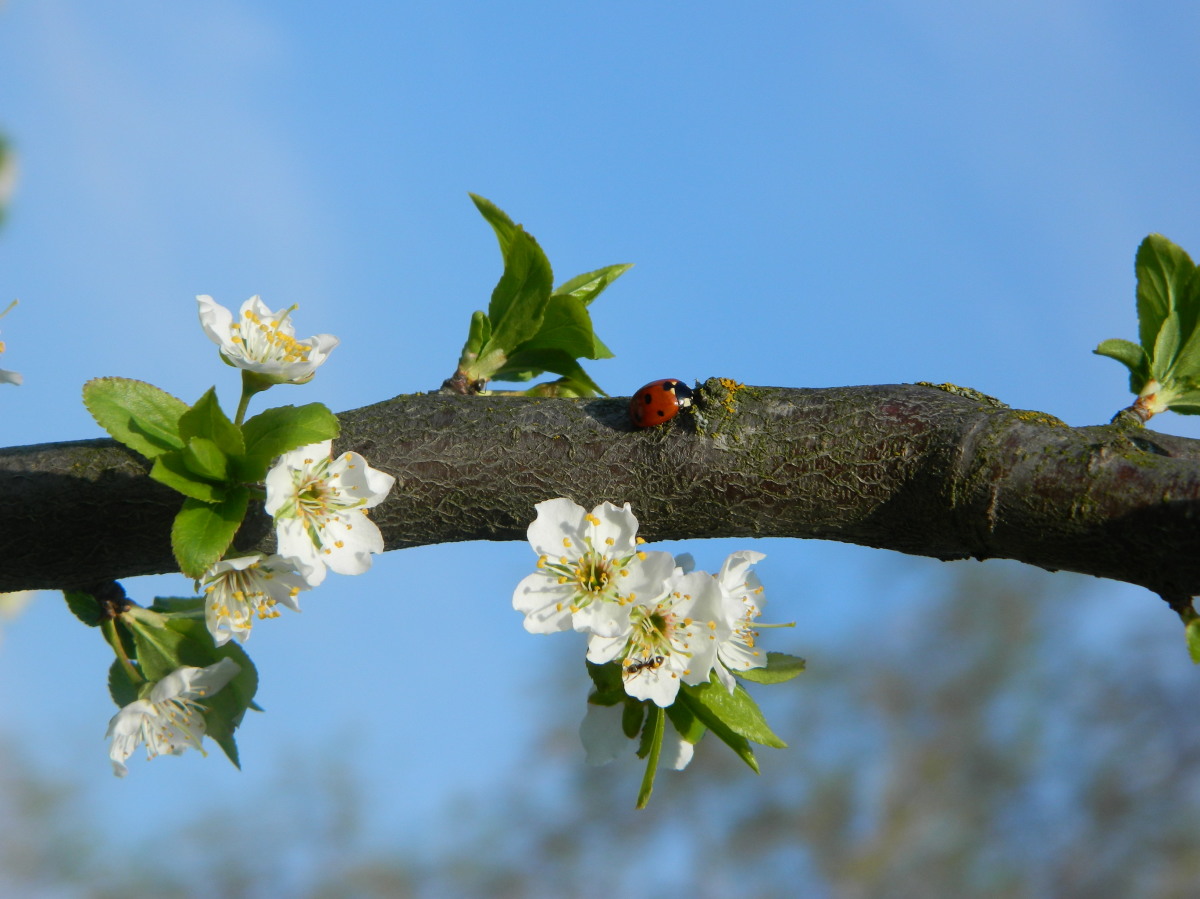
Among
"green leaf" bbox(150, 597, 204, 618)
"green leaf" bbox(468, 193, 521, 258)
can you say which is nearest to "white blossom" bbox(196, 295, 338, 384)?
"green leaf" bbox(468, 193, 521, 258)

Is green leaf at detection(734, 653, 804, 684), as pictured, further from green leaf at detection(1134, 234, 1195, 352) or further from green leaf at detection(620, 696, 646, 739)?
green leaf at detection(1134, 234, 1195, 352)

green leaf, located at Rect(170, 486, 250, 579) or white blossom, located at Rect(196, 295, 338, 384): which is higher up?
white blossom, located at Rect(196, 295, 338, 384)

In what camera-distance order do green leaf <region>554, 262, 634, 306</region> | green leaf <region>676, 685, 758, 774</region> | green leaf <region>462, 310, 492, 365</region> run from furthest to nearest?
1. green leaf <region>554, 262, 634, 306</region>
2. green leaf <region>462, 310, 492, 365</region>
3. green leaf <region>676, 685, 758, 774</region>

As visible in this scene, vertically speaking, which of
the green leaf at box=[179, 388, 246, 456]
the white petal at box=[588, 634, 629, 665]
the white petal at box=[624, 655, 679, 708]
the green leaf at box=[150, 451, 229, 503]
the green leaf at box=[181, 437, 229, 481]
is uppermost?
the green leaf at box=[179, 388, 246, 456]

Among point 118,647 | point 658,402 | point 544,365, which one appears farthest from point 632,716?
point 118,647

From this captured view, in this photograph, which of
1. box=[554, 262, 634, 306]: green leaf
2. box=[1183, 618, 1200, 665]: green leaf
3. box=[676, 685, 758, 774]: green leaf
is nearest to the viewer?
box=[1183, 618, 1200, 665]: green leaf
